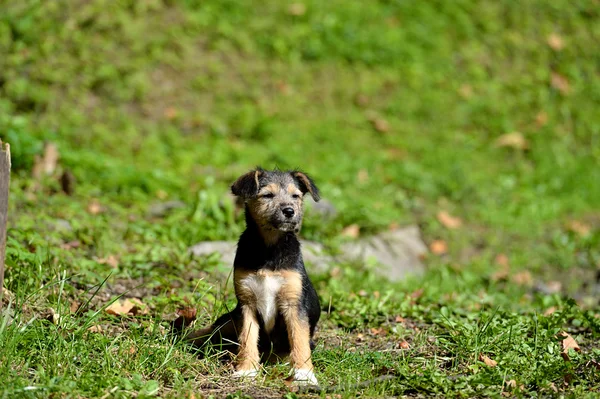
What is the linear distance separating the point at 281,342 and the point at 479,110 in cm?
864

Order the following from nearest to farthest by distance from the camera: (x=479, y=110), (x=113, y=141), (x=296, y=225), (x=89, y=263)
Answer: (x=296, y=225)
(x=89, y=263)
(x=113, y=141)
(x=479, y=110)

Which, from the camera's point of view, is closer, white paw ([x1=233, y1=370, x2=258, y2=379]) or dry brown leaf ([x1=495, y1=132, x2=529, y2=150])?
white paw ([x1=233, y1=370, x2=258, y2=379])

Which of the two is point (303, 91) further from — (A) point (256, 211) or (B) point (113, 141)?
(A) point (256, 211)

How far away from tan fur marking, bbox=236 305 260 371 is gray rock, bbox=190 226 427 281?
215 centimetres

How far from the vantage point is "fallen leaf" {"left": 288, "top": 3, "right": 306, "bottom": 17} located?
14.0 meters

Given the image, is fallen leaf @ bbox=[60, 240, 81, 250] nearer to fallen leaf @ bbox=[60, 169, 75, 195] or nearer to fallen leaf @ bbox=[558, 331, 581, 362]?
fallen leaf @ bbox=[60, 169, 75, 195]

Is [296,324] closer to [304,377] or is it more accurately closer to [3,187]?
[304,377]

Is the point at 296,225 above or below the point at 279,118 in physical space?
above

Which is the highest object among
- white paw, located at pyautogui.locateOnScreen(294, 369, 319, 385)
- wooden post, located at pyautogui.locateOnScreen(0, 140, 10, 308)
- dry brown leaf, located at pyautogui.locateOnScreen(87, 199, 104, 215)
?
wooden post, located at pyautogui.locateOnScreen(0, 140, 10, 308)

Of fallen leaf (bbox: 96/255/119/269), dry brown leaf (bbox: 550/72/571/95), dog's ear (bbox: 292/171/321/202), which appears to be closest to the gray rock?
fallen leaf (bbox: 96/255/119/269)

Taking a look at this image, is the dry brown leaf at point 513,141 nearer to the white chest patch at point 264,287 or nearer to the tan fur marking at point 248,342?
the white chest patch at point 264,287

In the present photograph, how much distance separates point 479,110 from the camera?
533 inches

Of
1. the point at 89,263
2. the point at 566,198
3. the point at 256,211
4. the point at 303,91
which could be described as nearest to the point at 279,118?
the point at 303,91

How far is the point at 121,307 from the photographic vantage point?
652cm
